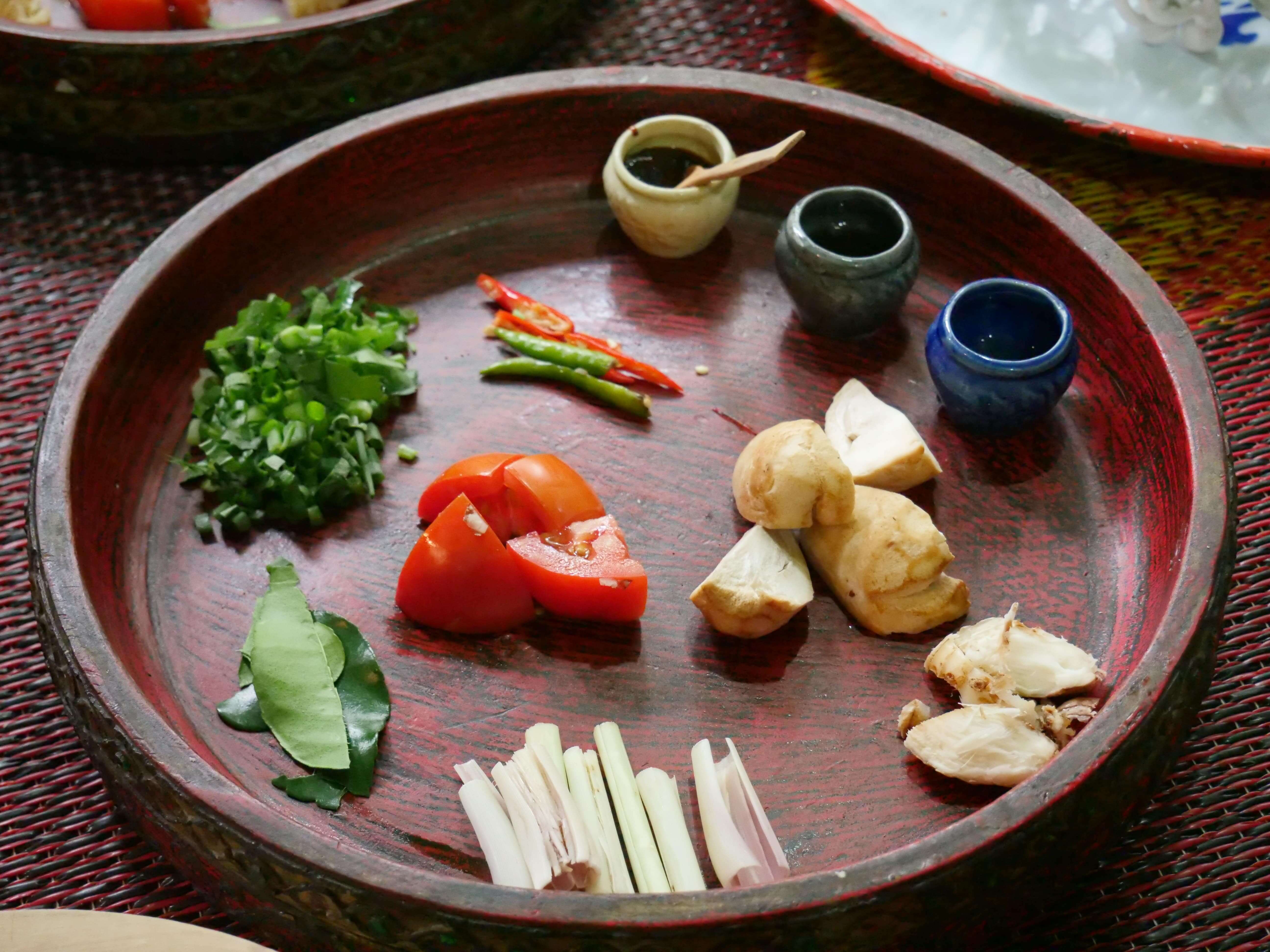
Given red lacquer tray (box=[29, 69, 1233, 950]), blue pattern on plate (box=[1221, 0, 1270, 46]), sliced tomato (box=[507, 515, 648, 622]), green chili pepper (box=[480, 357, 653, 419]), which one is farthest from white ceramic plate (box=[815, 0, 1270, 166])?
sliced tomato (box=[507, 515, 648, 622])

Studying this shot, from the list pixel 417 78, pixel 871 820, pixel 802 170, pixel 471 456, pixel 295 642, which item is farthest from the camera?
pixel 417 78

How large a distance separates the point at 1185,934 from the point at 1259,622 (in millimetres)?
701

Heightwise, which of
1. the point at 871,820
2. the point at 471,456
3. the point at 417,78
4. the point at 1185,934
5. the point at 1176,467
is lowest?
the point at 1185,934

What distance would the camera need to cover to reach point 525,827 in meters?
1.96

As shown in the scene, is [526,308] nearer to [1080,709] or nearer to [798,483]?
[798,483]

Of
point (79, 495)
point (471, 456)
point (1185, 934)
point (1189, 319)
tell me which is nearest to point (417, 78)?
point (471, 456)

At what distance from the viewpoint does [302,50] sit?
9.91 feet

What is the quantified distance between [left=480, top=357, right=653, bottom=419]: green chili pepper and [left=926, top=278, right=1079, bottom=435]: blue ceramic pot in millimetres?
668

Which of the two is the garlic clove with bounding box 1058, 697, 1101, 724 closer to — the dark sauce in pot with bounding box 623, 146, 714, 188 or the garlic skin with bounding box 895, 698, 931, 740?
the garlic skin with bounding box 895, 698, 931, 740

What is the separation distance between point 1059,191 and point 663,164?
3.62 feet

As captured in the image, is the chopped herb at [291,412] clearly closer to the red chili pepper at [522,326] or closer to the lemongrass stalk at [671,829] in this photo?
the red chili pepper at [522,326]

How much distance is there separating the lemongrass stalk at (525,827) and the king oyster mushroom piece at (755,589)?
19.3 inches

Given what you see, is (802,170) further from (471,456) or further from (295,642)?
(295,642)

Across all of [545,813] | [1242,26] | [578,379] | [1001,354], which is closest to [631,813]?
[545,813]
